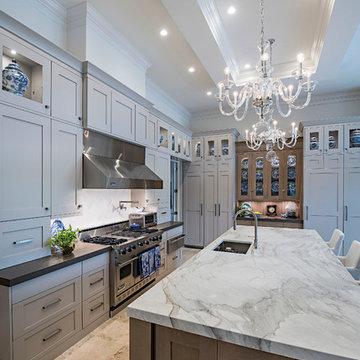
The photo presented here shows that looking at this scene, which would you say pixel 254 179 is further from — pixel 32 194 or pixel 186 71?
pixel 32 194

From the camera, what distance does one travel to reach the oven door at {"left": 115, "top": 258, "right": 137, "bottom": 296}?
2.72 meters

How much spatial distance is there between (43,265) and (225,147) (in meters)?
4.49

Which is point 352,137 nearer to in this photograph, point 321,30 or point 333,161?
point 333,161

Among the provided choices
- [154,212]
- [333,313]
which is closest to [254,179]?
[154,212]

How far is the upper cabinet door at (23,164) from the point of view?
189 centimetres

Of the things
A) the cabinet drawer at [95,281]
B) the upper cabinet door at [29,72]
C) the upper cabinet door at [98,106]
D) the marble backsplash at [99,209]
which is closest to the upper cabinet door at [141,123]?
the upper cabinet door at [98,106]

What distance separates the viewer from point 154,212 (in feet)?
13.3

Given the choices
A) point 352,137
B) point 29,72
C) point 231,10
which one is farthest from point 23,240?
point 352,137

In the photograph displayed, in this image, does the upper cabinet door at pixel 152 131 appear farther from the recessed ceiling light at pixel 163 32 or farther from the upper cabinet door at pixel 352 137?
the upper cabinet door at pixel 352 137

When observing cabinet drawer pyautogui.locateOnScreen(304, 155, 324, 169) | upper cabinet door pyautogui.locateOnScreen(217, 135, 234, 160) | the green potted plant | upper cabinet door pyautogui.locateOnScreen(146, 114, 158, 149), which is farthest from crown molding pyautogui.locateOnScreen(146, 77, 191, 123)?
the green potted plant

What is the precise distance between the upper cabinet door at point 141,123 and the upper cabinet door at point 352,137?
3.77 m

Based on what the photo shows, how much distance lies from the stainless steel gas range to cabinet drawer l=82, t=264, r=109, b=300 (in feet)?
0.26

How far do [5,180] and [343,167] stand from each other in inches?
206

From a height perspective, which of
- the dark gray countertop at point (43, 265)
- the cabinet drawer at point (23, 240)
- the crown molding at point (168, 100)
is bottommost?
the dark gray countertop at point (43, 265)
